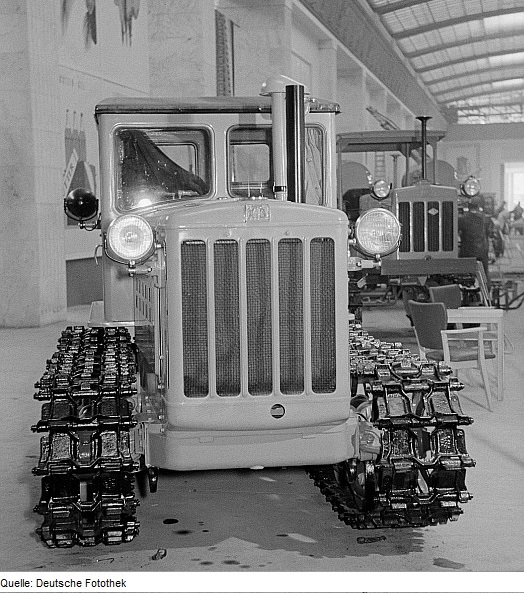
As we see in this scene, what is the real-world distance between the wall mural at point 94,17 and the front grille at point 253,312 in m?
9.38

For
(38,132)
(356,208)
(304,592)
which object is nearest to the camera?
(304,592)

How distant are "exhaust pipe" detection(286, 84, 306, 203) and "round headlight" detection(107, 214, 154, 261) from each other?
1.78 ft

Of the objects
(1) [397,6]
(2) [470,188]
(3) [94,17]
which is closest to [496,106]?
(1) [397,6]

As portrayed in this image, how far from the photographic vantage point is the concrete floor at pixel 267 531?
11.6 feet

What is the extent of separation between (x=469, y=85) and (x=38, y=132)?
27.2 m

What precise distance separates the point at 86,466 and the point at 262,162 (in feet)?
6.36

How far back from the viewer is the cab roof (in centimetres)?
477

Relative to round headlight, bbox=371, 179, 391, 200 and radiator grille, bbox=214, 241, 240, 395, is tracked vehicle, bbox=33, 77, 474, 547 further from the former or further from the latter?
round headlight, bbox=371, 179, 391, 200

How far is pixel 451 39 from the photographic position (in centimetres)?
2652

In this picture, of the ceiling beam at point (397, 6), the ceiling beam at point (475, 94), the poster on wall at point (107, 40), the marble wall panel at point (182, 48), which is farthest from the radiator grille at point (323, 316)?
the ceiling beam at point (475, 94)

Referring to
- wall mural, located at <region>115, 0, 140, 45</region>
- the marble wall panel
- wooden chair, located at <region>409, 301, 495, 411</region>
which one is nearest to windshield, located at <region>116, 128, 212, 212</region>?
wooden chair, located at <region>409, 301, 495, 411</region>

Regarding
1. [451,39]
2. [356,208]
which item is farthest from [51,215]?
[451,39]

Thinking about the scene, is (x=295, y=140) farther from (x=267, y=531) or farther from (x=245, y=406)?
(x=267, y=531)

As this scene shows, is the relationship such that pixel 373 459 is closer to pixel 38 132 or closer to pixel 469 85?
pixel 38 132
